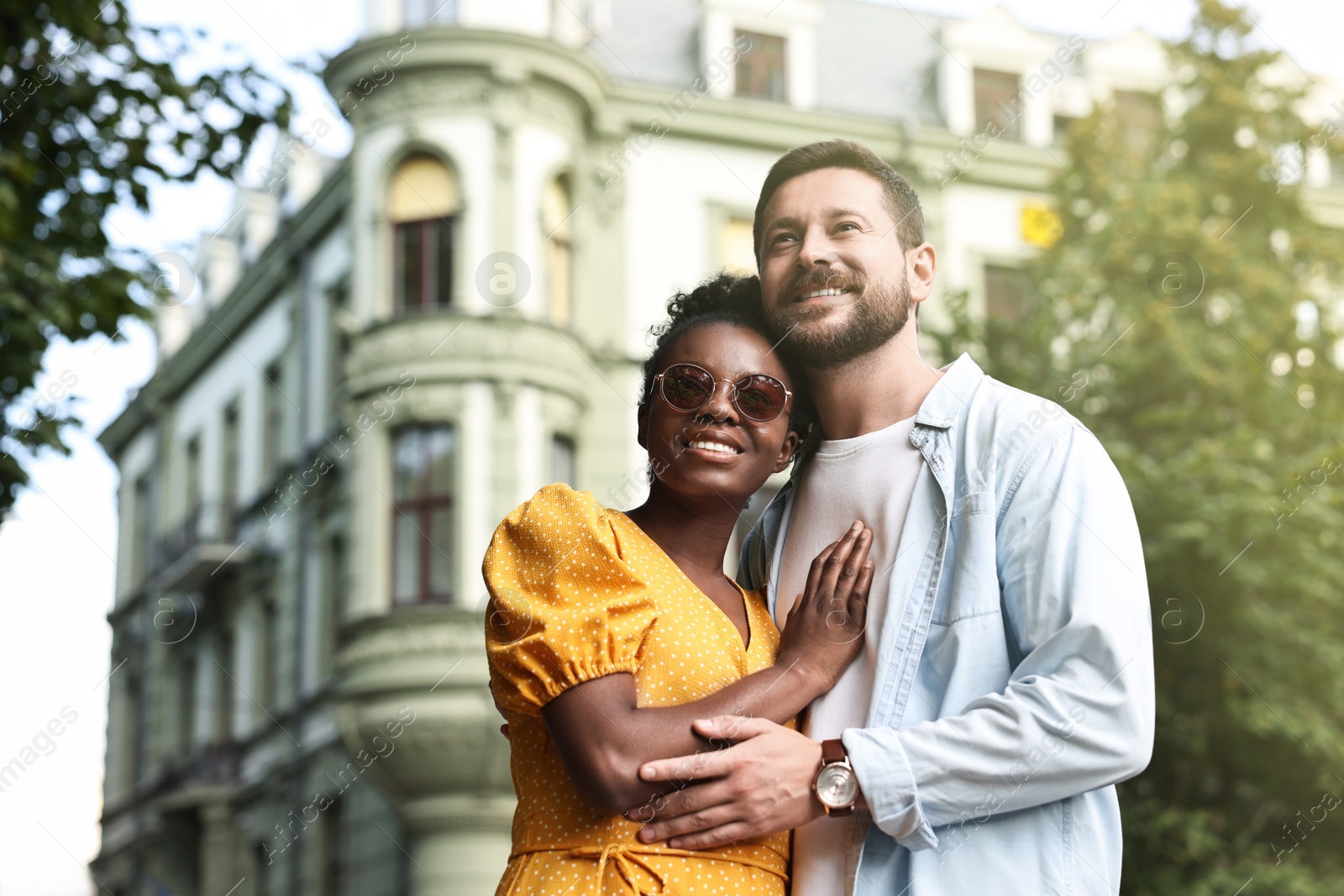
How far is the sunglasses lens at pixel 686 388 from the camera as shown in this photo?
3.28m

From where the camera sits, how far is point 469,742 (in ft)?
60.5

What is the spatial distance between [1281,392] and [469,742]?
959 centimetres

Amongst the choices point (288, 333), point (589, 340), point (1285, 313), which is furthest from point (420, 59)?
point (1285, 313)

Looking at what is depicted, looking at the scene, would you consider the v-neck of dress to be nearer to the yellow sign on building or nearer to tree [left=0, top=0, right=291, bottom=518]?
tree [left=0, top=0, right=291, bottom=518]

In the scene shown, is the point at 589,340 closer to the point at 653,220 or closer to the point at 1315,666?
the point at 653,220

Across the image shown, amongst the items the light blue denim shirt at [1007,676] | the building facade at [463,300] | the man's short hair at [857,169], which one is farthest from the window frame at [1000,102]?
the light blue denim shirt at [1007,676]

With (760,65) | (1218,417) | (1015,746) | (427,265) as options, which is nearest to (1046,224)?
(1218,417)

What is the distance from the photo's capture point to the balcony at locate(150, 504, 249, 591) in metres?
26.4

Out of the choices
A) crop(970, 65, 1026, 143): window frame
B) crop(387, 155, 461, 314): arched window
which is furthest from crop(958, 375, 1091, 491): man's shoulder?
crop(970, 65, 1026, 143): window frame

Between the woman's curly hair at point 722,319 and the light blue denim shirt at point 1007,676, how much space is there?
344 mm

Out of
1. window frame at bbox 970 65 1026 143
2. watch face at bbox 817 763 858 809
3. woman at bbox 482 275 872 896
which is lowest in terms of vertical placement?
watch face at bbox 817 763 858 809

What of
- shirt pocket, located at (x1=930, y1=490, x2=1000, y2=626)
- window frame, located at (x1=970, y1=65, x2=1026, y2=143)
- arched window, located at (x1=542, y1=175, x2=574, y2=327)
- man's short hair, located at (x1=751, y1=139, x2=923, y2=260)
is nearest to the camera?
shirt pocket, located at (x1=930, y1=490, x2=1000, y2=626)

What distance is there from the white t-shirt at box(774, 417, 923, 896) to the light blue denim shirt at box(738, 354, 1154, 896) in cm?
6

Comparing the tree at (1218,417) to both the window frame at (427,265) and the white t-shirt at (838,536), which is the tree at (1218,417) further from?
the white t-shirt at (838,536)
